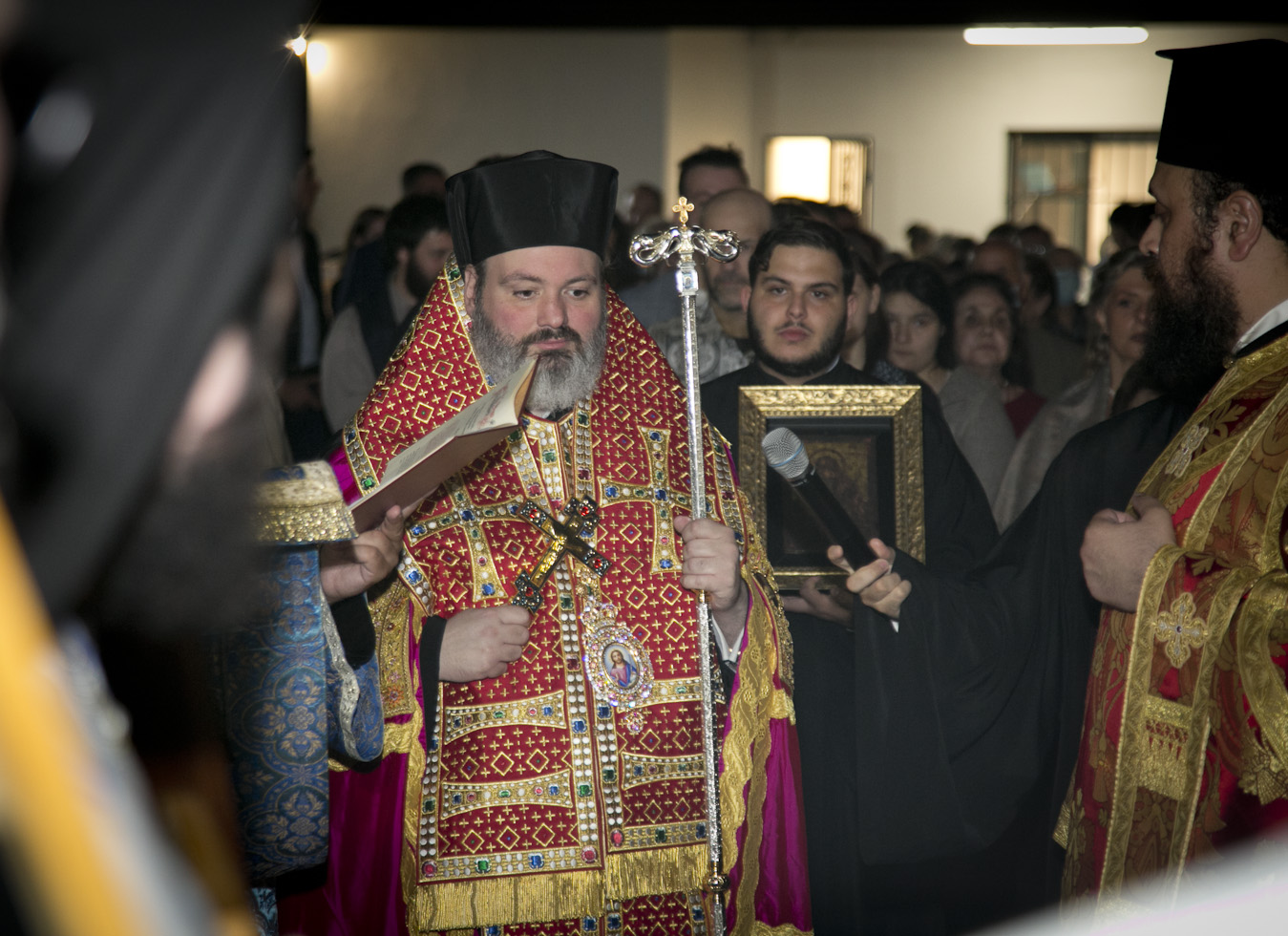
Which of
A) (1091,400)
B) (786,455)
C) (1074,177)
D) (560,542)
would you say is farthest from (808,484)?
(1074,177)

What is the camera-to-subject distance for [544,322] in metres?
2.68

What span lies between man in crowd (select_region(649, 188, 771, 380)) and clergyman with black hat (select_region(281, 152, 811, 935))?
1.65 m

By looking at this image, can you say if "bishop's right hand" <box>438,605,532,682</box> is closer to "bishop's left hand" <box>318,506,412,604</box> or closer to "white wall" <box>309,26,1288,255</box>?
"bishop's left hand" <box>318,506,412,604</box>

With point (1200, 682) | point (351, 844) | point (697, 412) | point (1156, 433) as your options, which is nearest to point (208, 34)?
point (697, 412)

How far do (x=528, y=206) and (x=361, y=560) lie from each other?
2.98 ft

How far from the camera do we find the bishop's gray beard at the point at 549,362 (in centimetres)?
268

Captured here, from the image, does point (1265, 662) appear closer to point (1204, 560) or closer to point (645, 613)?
point (1204, 560)

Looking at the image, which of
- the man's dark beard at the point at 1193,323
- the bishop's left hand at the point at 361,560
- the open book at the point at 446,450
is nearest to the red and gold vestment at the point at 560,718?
the bishop's left hand at the point at 361,560

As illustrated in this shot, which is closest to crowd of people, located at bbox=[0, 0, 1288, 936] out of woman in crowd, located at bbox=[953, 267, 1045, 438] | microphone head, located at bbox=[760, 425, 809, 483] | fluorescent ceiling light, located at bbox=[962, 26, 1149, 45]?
microphone head, located at bbox=[760, 425, 809, 483]

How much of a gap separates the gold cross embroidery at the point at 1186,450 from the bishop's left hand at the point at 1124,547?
0.33 feet

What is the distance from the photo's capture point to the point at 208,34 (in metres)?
0.77

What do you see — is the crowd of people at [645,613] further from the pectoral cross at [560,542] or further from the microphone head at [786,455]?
the microphone head at [786,455]

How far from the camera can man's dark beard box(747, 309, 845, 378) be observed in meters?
3.62

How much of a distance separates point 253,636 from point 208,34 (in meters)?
1.06
